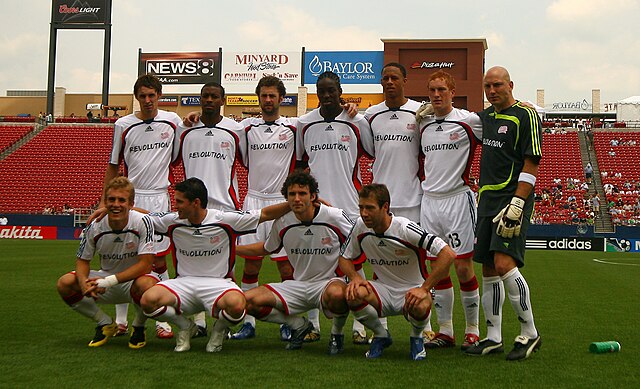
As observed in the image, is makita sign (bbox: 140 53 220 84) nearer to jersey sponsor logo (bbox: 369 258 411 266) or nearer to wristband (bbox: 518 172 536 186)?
jersey sponsor logo (bbox: 369 258 411 266)

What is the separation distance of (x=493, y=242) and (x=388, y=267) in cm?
85

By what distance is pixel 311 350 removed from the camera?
5668 mm

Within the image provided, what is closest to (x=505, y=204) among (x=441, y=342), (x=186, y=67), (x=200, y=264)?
(x=441, y=342)

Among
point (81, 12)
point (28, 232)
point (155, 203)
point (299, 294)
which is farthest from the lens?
point (81, 12)

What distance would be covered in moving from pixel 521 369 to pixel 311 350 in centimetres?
167

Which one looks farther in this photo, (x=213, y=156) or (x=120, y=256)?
(x=213, y=156)

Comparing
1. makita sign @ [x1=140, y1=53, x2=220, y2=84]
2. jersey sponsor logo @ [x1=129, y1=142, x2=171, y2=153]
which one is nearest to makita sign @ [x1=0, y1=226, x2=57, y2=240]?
makita sign @ [x1=140, y1=53, x2=220, y2=84]

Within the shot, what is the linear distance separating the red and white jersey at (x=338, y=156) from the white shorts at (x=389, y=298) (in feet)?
3.45

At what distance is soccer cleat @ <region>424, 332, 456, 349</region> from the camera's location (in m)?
5.93

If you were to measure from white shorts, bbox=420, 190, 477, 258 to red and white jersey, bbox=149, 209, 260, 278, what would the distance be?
1.50m

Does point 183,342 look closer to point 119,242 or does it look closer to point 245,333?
point 245,333

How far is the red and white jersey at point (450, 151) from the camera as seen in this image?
19.8ft

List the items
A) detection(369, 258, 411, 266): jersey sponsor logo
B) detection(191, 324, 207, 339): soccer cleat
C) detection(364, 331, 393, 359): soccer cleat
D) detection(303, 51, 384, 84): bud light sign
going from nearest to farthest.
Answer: detection(364, 331, 393, 359): soccer cleat < detection(369, 258, 411, 266): jersey sponsor logo < detection(191, 324, 207, 339): soccer cleat < detection(303, 51, 384, 84): bud light sign

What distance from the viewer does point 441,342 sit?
5.96 m
